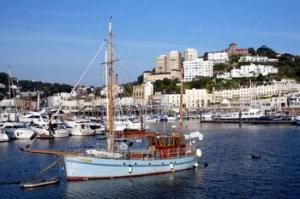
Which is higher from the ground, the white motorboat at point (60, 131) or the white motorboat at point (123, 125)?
the white motorboat at point (123, 125)

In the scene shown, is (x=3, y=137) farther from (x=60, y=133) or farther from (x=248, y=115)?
(x=248, y=115)

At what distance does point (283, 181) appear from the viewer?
139 ft

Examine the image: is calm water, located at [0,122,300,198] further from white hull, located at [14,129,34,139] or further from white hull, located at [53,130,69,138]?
white hull, located at [53,130,69,138]

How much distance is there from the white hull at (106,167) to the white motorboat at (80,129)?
5279 centimetres

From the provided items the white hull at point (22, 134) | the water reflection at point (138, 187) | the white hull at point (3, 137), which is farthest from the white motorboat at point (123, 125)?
the water reflection at point (138, 187)

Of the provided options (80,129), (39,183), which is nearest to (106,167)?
(39,183)

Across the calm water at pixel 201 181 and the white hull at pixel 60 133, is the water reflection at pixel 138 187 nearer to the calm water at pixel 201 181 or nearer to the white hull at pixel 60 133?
the calm water at pixel 201 181

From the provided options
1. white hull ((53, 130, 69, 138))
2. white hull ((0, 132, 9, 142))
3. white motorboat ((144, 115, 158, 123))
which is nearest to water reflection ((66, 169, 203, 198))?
white hull ((0, 132, 9, 142))

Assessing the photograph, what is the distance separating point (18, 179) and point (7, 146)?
102 feet

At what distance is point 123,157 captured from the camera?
42.5m

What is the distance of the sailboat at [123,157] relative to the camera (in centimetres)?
4088

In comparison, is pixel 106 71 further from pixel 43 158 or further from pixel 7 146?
pixel 7 146

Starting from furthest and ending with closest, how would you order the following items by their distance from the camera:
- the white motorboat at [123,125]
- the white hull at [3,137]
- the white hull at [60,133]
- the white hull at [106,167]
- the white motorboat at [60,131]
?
the white motorboat at [60,131] → the white hull at [60,133] → the white motorboat at [123,125] → the white hull at [3,137] → the white hull at [106,167]

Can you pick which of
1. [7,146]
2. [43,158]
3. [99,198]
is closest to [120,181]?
[99,198]
